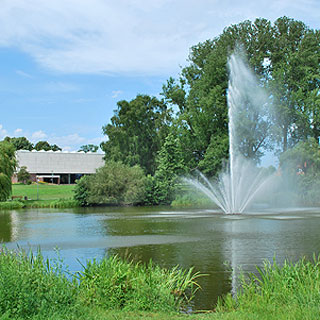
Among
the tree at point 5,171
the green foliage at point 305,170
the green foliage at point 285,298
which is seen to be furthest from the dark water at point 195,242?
the green foliage at point 305,170

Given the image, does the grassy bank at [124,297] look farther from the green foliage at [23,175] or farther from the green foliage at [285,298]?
the green foliage at [23,175]

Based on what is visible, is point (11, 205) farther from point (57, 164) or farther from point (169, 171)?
point (57, 164)

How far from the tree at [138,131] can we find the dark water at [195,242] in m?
35.2

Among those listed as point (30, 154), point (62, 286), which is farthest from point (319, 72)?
point (30, 154)

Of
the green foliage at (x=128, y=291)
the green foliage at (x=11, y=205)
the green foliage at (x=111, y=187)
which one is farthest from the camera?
the green foliage at (x=111, y=187)

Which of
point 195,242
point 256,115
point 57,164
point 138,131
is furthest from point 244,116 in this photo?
point 57,164

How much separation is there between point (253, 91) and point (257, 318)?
4023 cm

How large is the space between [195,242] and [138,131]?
4701cm

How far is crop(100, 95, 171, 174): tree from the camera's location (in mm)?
62188

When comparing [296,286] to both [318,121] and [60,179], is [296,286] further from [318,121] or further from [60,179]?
[60,179]

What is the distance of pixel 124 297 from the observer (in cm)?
841

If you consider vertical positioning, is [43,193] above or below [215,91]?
below

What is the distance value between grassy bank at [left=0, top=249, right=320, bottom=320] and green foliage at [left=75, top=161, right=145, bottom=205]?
1398 inches

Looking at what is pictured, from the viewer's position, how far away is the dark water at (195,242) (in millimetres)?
12883
